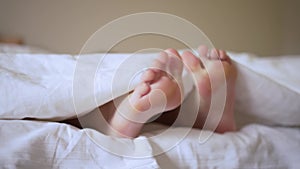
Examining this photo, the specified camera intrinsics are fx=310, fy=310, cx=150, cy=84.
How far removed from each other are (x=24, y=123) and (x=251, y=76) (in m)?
0.47

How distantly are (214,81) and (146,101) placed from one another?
0.17 m

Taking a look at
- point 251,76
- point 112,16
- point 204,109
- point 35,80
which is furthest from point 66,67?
point 112,16

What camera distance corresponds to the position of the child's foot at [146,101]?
56cm

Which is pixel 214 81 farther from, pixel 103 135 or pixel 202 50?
pixel 103 135

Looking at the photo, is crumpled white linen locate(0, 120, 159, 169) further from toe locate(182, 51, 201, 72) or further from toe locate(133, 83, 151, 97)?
Answer: toe locate(182, 51, 201, 72)

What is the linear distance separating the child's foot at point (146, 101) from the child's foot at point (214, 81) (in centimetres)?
6

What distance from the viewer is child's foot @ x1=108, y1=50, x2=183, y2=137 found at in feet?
1.83

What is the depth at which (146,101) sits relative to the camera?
0.56 metres

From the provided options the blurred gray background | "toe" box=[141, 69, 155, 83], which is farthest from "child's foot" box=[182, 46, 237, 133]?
the blurred gray background

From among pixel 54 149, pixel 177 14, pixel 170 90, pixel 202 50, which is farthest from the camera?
pixel 177 14

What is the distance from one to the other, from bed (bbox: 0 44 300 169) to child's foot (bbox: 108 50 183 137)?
27mm

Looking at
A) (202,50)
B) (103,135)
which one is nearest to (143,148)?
(103,135)

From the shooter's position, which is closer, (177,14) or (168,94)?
(168,94)

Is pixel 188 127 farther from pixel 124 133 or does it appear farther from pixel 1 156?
pixel 1 156
